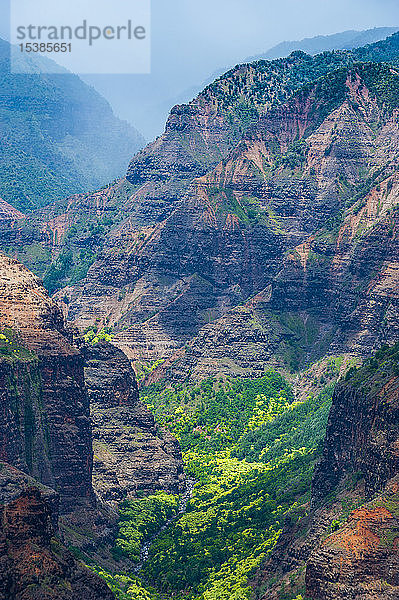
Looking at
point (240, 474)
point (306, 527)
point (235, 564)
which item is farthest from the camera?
point (240, 474)

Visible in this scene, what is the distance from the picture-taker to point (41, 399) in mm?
131375

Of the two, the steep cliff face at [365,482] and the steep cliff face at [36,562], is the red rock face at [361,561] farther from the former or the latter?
the steep cliff face at [36,562]

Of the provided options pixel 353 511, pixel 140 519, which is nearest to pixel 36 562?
pixel 353 511

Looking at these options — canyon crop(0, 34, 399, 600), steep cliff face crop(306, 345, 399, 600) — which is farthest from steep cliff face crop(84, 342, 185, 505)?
steep cliff face crop(306, 345, 399, 600)

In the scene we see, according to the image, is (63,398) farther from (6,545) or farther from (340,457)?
(6,545)

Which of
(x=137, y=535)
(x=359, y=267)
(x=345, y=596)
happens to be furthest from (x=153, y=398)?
(x=345, y=596)

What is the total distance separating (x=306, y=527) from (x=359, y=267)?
267ft

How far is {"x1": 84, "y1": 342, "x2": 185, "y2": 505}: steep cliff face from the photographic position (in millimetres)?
153875

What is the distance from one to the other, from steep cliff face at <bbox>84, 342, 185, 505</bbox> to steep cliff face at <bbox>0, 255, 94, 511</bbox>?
53.6 ft

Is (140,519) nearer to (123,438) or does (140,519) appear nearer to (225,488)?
(123,438)

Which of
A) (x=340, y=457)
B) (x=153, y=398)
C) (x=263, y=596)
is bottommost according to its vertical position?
(x=153, y=398)

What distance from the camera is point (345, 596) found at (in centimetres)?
8438

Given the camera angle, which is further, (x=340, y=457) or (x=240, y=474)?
(x=240, y=474)

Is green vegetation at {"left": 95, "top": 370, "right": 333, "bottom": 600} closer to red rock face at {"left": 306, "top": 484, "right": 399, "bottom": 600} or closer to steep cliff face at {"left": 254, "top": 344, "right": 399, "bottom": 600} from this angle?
steep cliff face at {"left": 254, "top": 344, "right": 399, "bottom": 600}
